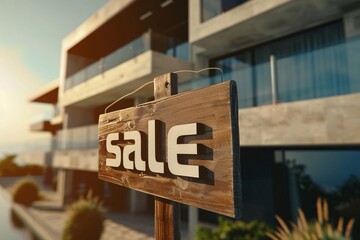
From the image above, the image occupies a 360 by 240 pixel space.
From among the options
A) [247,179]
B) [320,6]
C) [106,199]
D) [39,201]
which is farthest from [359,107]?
[39,201]

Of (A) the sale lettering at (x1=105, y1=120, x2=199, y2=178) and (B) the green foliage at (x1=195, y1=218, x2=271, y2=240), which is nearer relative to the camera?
(A) the sale lettering at (x1=105, y1=120, x2=199, y2=178)

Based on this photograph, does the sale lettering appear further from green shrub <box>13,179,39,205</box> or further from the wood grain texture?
green shrub <box>13,179,39,205</box>

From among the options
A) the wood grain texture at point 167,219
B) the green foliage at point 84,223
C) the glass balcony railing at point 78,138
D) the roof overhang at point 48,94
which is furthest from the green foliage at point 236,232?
the roof overhang at point 48,94

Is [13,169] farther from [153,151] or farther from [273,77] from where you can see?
[153,151]

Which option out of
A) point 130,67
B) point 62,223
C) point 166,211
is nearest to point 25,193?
point 62,223

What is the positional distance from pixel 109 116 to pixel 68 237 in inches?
337

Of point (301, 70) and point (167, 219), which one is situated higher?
point (301, 70)

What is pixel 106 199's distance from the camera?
17.1 metres

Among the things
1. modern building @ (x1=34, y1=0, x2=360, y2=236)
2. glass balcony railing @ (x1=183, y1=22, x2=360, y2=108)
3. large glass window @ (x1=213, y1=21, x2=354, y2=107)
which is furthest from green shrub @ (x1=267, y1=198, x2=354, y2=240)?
large glass window @ (x1=213, y1=21, x2=354, y2=107)

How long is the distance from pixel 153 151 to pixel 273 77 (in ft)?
23.2

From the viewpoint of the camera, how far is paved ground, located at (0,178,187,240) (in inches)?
425

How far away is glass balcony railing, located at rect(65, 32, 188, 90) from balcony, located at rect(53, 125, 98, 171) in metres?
3.36

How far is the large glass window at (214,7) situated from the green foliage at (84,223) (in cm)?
849

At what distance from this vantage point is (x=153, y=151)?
189 cm
